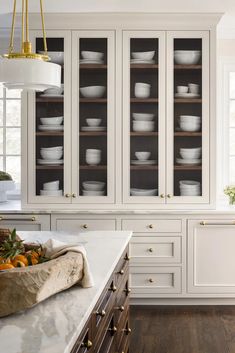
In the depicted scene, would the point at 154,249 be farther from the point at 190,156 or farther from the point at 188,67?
the point at 188,67

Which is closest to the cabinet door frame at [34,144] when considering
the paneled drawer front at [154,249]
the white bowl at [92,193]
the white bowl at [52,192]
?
the white bowl at [52,192]

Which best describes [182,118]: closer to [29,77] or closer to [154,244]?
[154,244]

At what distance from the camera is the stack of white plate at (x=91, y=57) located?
5023 millimetres

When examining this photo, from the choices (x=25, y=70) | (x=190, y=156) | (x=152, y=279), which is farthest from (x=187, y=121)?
(x=25, y=70)

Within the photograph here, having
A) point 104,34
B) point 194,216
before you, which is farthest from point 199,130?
point 104,34

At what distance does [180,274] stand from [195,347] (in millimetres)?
996

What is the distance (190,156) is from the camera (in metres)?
5.01

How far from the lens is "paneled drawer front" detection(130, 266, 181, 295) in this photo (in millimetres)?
4996

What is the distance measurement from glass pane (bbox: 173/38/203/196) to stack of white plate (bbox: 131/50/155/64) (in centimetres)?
19

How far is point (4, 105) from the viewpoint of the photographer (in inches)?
229

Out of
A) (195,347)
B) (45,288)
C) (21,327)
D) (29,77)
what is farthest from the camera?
(195,347)

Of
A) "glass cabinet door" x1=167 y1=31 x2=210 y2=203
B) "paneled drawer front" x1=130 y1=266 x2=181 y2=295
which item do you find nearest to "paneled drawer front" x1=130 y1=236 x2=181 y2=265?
"paneled drawer front" x1=130 y1=266 x2=181 y2=295

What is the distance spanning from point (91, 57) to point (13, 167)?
1.38 metres

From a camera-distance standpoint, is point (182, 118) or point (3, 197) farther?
point (3, 197)
